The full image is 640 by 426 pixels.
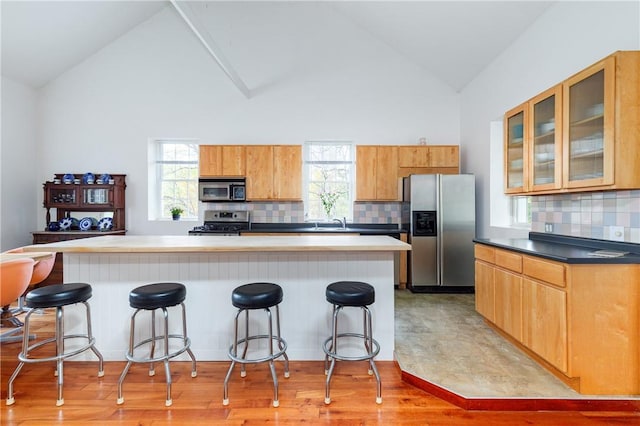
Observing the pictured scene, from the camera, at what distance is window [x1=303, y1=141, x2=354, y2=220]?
197 inches

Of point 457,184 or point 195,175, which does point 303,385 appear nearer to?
point 457,184

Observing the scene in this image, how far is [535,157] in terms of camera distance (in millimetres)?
2695

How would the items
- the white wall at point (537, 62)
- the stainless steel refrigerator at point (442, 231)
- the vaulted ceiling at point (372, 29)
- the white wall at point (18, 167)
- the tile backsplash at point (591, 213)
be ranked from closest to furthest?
the tile backsplash at point (591, 213)
the white wall at point (537, 62)
the vaulted ceiling at point (372, 29)
the stainless steel refrigerator at point (442, 231)
the white wall at point (18, 167)

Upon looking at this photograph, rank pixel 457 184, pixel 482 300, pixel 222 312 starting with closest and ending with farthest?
pixel 222 312 < pixel 482 300 < pixel 457 184

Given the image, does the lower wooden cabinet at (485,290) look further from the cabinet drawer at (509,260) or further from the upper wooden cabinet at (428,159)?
the upper wooden cabinet at (428,159)

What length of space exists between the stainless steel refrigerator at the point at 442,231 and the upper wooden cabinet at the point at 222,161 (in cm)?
260

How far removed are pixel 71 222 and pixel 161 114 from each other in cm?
219

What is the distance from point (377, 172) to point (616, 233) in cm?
286

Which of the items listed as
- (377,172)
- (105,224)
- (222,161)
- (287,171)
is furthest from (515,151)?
(105,224)

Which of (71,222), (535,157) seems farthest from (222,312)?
(71,222)

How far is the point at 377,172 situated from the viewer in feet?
15.2

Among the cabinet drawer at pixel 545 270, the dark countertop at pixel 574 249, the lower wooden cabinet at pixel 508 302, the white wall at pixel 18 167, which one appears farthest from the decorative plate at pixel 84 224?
the cabinet drawer at pixel 545 270

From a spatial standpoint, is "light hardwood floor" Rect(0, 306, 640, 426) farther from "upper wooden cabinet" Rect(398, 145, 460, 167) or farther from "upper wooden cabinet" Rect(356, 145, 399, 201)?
"upper wooden cabinet" Rect(398, 145, 460, 167)

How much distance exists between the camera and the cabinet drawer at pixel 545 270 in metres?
1.98
